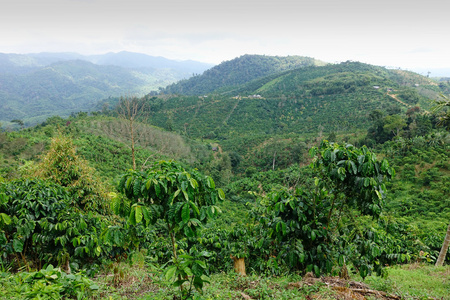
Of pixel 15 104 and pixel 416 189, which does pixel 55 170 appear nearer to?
pixel 416 189

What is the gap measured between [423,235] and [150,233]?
10454 mm

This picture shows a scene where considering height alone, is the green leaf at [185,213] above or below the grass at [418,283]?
above

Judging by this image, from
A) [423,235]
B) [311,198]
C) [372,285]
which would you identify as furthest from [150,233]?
[423,235]

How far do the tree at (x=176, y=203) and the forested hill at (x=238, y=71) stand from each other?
13798 cm

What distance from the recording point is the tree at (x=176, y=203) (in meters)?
2.19

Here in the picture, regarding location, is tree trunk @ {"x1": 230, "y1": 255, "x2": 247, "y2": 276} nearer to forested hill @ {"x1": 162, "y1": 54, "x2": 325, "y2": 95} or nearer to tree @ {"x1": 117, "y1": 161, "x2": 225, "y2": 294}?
tree @ {"x1": 117, "y1": 161, "x2": 225, "y2": 294}

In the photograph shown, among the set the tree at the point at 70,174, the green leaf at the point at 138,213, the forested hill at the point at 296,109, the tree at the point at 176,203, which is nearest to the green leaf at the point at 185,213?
the tree at the point at 176,203

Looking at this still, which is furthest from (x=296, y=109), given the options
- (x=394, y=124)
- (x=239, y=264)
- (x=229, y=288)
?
(x=229, y=288)

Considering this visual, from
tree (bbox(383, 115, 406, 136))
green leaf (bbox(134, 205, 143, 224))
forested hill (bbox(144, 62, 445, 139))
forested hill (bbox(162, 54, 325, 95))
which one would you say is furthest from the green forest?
forested hill (bbox(162, 54, 325, 95))

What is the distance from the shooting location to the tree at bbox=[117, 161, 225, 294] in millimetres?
2188

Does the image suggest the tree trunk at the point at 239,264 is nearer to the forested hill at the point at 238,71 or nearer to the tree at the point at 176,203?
the tree at the point at 176,203

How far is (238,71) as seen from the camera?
156125 millimetres

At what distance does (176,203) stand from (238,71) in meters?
163

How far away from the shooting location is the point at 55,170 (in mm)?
6336
